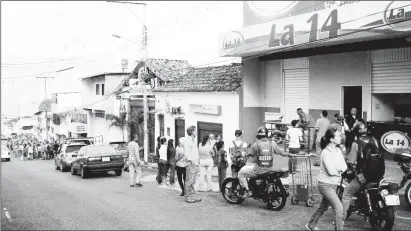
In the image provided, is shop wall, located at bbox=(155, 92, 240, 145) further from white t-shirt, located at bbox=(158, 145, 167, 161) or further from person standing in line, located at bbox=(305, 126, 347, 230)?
person standing in line, located at bbox=(305, 126, 347, 230)

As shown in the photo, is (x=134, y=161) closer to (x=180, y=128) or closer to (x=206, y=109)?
(x=206, y=109)

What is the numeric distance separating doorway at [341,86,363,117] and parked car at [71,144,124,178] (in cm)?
929

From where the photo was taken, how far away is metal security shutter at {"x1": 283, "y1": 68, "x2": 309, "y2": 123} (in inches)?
682

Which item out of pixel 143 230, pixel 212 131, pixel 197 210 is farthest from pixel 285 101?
pixel 143 230

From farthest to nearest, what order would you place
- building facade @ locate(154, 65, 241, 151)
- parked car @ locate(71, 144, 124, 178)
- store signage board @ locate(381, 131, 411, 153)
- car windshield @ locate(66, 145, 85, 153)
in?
car windshield @ locate(66, 145, 85, 153) < building facade @ locate(154, 65, 241, 151) < parked car @ locate(71, 144, 124, 178) < store signage board @ locate(381, 131, 411, 153)

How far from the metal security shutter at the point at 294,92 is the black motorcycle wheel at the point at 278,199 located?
8.30 meters

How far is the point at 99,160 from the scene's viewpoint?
1856 cm

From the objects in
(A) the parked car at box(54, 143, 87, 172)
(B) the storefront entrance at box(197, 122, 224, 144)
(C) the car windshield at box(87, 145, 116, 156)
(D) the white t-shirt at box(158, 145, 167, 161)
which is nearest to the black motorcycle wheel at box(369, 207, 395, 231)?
(D) the white t-shirt at box(158, 145, 167, 161)

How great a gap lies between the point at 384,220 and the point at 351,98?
831 centimetres

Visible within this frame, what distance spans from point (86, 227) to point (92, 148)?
10.8m

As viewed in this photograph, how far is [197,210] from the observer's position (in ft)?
32.9

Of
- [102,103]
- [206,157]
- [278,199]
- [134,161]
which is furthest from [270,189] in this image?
[102,103]

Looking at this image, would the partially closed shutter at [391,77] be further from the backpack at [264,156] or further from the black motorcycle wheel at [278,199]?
the black motorcycle wheel at [278,199]

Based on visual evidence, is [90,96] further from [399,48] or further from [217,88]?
[399,48]
